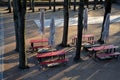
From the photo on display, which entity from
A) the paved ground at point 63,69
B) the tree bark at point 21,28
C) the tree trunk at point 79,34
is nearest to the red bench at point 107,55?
the paved ground at point 63,69

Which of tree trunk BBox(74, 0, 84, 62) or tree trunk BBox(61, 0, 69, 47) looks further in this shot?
tree trunk BBox(61, 0, 69, 47)

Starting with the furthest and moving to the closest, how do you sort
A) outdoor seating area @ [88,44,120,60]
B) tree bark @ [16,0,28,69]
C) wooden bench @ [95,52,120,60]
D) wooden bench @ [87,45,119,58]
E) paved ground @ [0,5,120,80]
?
1. wooden bench @ [87,45,119,58]
2. outdoor seating area @ [88,44,120,60]
3. wooden bench @ [95,52,120,60]
4. paved ground @ [0,5,120,80]
5. tree bark @ [16,0,28,69]

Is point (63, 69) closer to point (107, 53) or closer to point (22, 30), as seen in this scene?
point (22, 30)

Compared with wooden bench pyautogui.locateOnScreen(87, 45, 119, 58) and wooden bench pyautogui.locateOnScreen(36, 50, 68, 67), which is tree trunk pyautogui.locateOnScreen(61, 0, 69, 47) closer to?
wooden bench pyautogui.locateOnScreen(87, 45, 119, 58)

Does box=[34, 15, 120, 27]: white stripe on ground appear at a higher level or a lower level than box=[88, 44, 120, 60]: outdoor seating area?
higher

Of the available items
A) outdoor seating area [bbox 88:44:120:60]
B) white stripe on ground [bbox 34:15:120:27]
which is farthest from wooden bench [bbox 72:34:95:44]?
white stripe on ground [bbox 34:15:120:27]

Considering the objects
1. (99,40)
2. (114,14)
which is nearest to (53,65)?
(99,40)

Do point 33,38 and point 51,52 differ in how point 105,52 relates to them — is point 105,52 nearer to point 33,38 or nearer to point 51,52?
point 51,52

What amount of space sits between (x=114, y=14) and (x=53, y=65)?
15239 mm

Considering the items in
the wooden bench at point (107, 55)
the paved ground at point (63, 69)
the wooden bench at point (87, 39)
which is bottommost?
the paved ground at point (63, 69)

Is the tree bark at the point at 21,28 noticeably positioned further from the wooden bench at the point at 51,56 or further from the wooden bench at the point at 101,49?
the wooden bench at the point at 101,49

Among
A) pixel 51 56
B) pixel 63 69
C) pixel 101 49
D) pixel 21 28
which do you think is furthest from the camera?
pixel 101 49

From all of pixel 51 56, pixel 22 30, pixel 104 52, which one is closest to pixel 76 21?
pixel 104 52

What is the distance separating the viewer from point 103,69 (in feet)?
50.0
